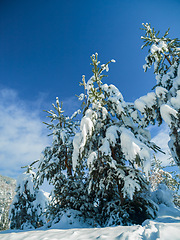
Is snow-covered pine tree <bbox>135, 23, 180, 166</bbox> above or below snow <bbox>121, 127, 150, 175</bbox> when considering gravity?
above

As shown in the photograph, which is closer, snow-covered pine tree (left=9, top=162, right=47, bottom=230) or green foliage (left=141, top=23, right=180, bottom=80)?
green foliage (left=141, top=23, right=180, bottom=80)

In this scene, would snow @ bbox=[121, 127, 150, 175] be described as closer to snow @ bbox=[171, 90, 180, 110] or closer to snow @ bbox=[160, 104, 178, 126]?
snow @ bbox=[160, 104, 178, 126]

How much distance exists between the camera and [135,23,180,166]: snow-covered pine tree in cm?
525

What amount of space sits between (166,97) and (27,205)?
12.8 m

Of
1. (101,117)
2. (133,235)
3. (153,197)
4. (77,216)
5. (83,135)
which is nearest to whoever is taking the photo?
(133,235)

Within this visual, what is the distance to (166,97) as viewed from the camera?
5.89 m

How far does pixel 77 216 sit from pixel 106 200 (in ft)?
4.71

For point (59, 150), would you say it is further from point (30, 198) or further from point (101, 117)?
point (30, 198)

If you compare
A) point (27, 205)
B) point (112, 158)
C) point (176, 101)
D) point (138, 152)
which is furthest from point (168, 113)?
point (27, 205)

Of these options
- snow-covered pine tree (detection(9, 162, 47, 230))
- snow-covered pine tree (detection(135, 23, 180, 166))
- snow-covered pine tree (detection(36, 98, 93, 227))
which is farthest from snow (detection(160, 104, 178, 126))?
snow-covered pine tree (detection(9, 162, 47, 230))

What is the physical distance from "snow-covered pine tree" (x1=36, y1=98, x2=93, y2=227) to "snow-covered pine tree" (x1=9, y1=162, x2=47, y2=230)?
421 centimetres

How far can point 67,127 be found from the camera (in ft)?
32.0

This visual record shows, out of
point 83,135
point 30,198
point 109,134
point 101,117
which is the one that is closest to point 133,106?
point 101,117

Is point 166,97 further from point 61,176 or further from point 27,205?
point 27,205
